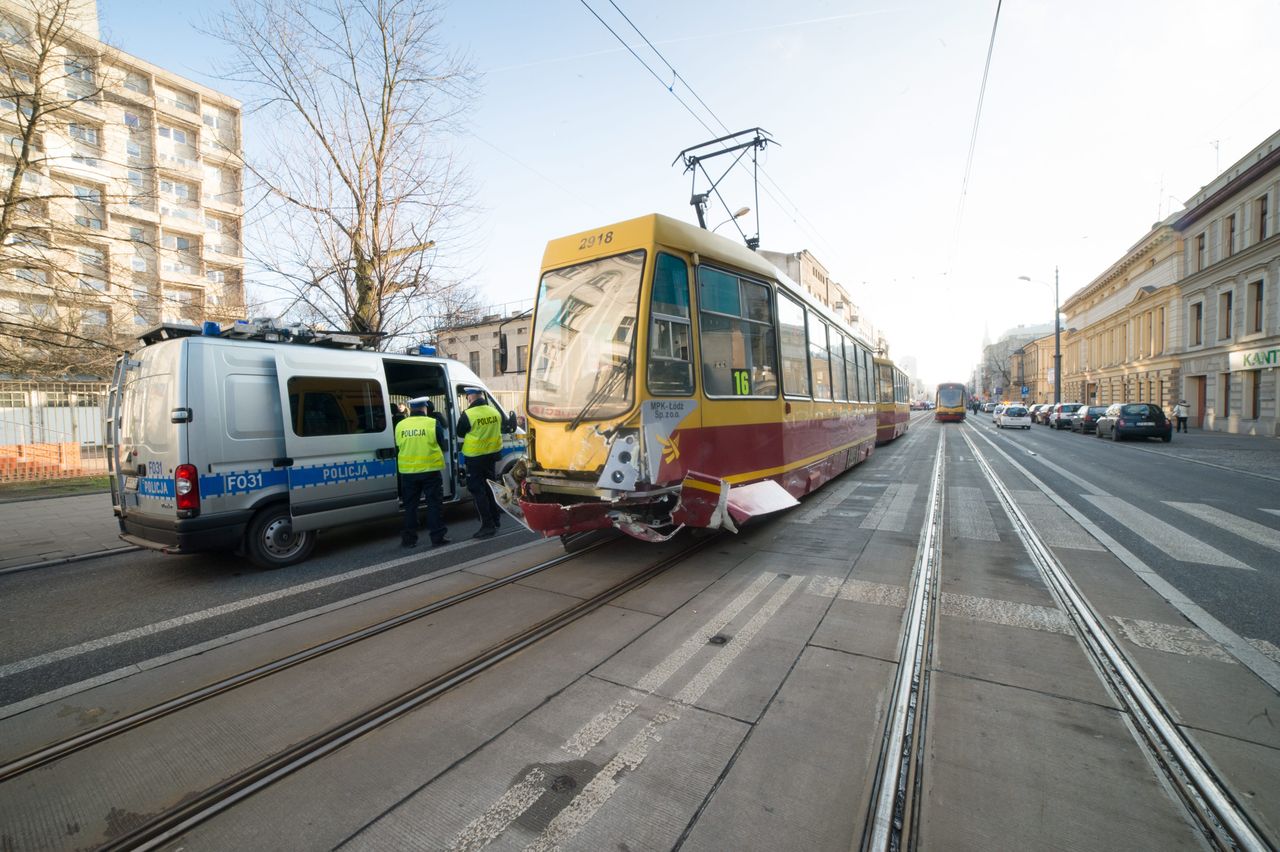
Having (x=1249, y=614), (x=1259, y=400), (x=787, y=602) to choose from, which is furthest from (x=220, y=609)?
(x=1259, y=400)

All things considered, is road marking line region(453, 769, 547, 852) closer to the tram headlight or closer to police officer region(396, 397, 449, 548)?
the tram headlight

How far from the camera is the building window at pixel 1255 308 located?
1016 inches

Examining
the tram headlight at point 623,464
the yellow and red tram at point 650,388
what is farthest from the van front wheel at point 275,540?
the tram headlight at point 623,464

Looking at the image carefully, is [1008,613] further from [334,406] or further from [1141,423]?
[1141,423]

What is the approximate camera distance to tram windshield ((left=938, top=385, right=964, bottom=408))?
127 feet

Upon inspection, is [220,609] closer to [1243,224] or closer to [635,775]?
[635,775]

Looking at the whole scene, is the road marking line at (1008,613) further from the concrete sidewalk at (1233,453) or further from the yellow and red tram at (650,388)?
the concrete sidewalk at (1233,453)

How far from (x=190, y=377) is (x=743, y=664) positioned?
19.0 feet

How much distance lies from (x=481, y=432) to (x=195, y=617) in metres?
3.37

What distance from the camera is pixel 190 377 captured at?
526cm

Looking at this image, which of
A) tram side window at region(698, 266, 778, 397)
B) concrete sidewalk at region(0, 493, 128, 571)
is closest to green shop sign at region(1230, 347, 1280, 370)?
tram side window at region(698, 266, 778, 397)

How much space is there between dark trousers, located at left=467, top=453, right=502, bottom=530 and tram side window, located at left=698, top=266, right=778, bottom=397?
3330 mm

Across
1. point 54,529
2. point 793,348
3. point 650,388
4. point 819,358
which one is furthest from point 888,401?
point 54,529

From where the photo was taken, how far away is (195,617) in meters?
4.49
